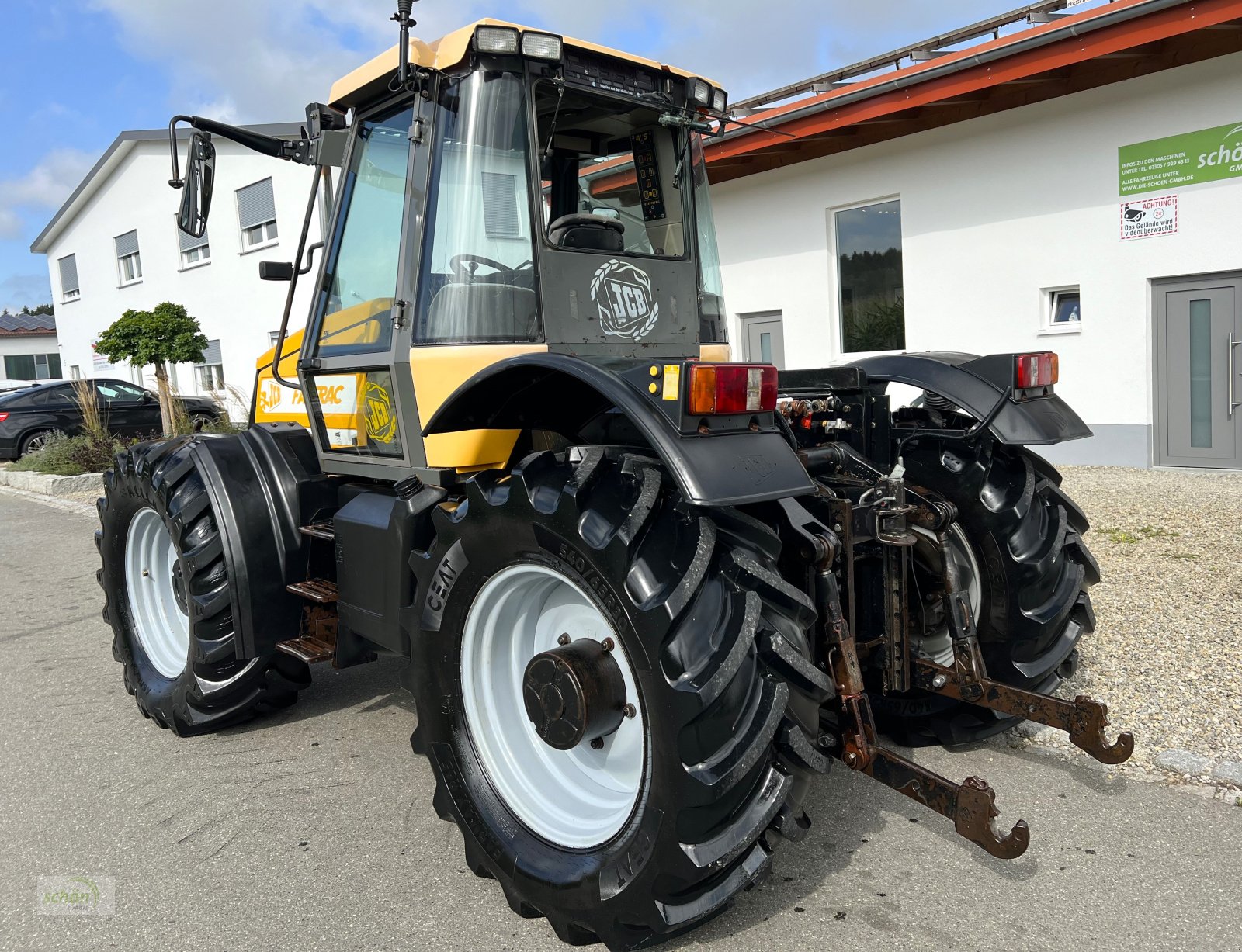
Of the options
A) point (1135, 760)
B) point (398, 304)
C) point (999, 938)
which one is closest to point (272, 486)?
point (398, 304)

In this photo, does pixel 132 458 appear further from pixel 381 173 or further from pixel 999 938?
pixel 999 938

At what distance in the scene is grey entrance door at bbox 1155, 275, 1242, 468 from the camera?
8.52 meters

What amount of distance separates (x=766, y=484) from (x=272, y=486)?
2246 mm

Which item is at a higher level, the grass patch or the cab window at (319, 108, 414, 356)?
the cab window at (319, 108, 414, 356)

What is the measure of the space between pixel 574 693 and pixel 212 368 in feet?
73.2

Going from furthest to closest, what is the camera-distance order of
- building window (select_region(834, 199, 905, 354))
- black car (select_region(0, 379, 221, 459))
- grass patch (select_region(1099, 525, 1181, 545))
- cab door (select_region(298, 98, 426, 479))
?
1. black car (select_region(0, 379, 221, 459))
2. building window (select_region(834, 199, 905, 354))
3. grass patch (select_region(1099, 525, 1181, 545))
4. cab door (select_region(298, 98, 426, 479))

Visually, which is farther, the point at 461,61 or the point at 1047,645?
the point at 1047,645

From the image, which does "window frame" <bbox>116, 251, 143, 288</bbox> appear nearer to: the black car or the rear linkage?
the black car

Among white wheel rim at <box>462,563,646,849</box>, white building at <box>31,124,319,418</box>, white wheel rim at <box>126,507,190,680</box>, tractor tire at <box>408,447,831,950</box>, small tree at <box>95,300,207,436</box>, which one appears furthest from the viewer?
white building at <box>31,124,319,418</box>

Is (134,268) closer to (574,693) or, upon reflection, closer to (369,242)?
(369,242)

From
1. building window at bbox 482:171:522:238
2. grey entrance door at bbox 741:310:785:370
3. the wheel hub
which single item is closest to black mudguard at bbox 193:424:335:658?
building window at bbox 482:171:522:238

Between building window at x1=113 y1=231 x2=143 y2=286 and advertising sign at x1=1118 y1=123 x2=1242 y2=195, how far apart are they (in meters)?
23.8

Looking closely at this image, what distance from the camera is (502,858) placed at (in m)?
2.54

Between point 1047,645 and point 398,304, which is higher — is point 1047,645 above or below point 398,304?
below
